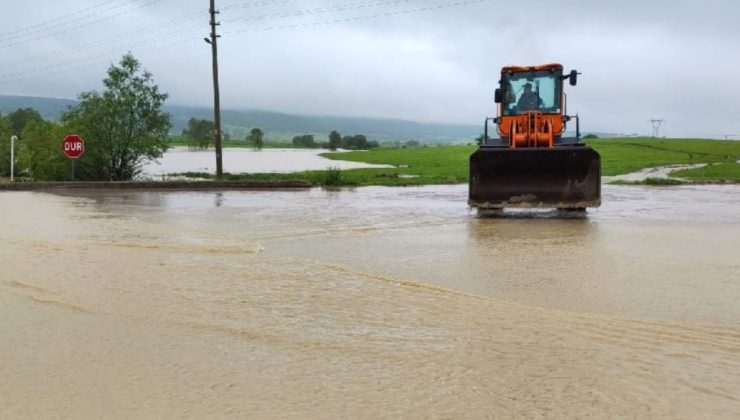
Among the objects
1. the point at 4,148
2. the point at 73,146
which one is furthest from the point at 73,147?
the point at 4,148

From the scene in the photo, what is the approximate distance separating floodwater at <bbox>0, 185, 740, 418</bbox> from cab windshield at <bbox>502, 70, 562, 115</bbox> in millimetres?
6517

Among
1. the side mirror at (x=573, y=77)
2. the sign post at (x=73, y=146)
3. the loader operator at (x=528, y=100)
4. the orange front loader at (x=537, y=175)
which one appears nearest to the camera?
the orange front loader at (x=537, y=175)

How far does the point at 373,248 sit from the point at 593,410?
18.8ft

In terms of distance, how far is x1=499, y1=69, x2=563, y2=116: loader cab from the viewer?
16141mm

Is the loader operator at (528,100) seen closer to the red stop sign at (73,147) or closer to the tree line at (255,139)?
the red stop sign at (73,147)

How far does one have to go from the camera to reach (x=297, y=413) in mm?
3400

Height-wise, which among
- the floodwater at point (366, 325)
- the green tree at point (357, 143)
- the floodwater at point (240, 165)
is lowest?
the floodwater at point (366, 325)

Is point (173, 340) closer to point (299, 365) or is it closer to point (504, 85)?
point (299, 365)

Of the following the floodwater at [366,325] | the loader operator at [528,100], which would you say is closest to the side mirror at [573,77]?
the loader operator at [528,100]

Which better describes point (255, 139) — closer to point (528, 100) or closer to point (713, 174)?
point (713, 174)

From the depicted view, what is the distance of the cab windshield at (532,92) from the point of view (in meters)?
16.2

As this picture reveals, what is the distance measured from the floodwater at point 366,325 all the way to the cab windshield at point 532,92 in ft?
21.4

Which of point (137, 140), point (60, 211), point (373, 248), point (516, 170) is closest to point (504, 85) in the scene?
point (516, 170)

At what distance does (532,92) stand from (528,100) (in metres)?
0.22
